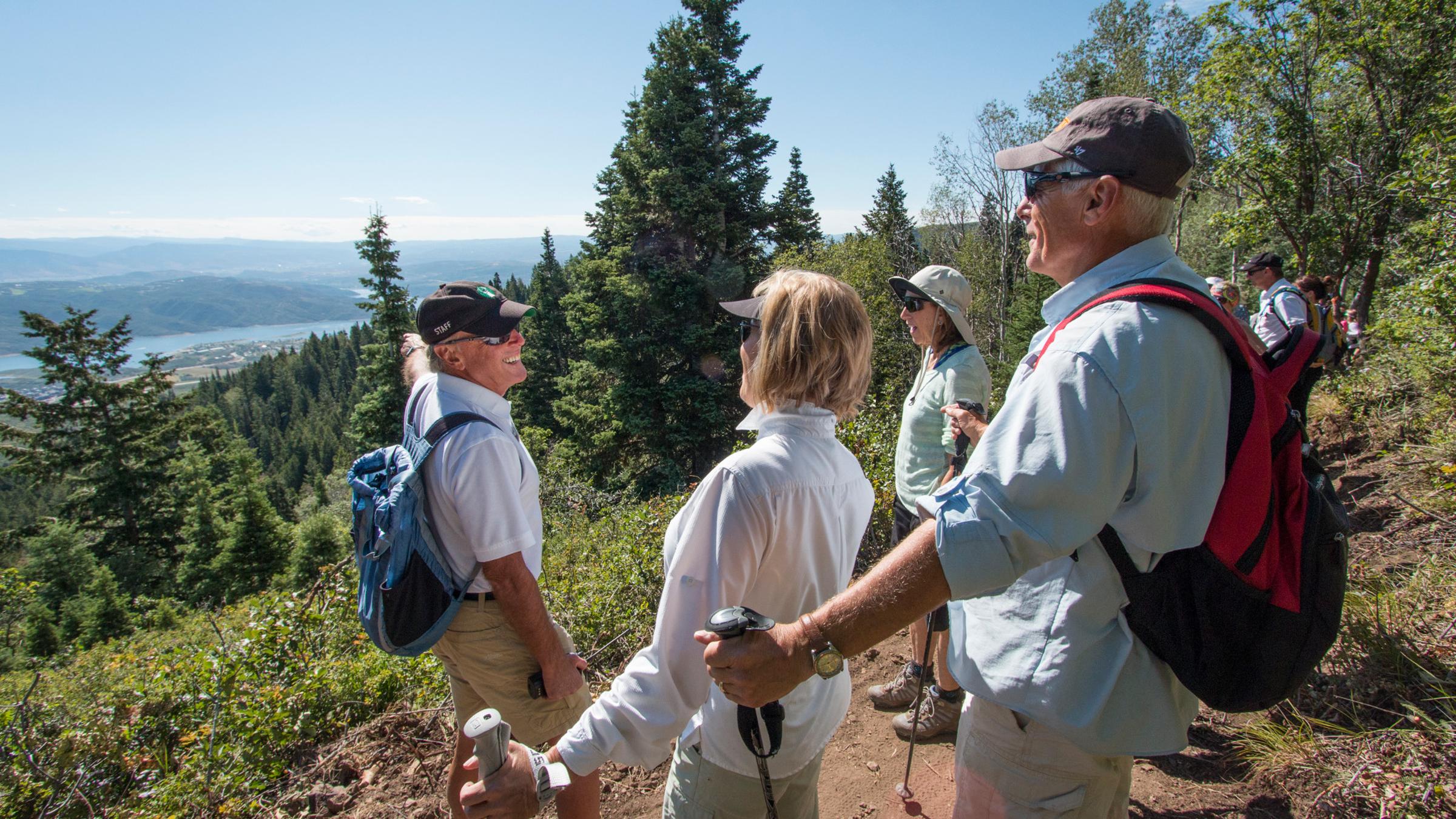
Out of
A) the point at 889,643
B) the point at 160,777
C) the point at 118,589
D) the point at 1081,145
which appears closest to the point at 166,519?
the point at 118,589

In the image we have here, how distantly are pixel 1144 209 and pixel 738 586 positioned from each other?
3.98ft

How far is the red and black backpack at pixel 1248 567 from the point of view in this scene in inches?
46.5

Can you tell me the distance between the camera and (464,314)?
8.05 ft

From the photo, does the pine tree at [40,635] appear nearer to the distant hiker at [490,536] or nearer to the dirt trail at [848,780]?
the dirt trail at [848,780]

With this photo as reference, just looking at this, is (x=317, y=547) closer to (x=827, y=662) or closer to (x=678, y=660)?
(x=678, y=660)

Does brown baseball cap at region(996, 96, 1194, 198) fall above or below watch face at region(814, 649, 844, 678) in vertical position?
above

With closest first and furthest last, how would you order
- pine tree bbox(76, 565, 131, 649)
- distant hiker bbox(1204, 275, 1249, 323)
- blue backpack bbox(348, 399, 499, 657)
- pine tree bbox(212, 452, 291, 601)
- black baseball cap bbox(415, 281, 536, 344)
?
blue backpack bbox(348, 399, 499, 657), black baseball cap bbox(415, 281, 536, 344), distant hiker bbox(1204, 275, 1249, 323), pine tree bbox(76, 565, 131, 649), pine tree bbox(212, 452, 291, 601)

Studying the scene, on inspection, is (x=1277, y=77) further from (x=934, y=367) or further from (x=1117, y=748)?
(x=1117, y=748)

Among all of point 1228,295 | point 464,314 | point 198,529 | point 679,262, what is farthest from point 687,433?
point 198,529

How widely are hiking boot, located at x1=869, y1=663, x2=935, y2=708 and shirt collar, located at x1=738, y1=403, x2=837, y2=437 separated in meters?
2.30

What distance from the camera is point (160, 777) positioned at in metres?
3.27

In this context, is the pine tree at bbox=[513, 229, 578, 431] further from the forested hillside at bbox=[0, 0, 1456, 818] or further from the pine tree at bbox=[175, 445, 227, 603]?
the pine tree at bbox=[175, 445, 227, 603]

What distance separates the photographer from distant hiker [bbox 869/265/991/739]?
3.09 m

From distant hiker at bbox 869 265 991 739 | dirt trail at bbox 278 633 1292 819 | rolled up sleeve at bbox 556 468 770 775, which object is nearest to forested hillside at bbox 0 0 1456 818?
dirt trail at bbox 278 633 1292 819
